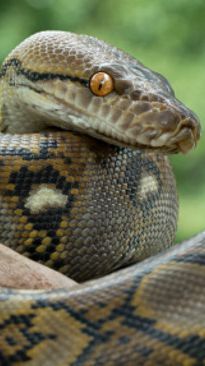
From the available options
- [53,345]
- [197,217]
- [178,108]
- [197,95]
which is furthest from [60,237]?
[197,95]

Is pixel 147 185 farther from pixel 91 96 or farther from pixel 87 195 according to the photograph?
pixel 91 96

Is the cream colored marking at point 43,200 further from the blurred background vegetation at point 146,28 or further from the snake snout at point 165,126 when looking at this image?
the blurred background vegetation at point 146,28

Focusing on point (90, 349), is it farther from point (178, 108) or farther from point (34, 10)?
point (34, 10)

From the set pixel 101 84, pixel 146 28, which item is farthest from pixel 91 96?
pixel 146 28

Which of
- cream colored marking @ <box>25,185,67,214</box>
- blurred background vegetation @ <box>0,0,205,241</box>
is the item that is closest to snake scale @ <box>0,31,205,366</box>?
cream colored marking @ <box>25,185,67,214</box>

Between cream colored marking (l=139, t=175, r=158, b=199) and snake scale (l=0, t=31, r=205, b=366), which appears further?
cream colored marking (l=139, t=175, r=158, b=199)

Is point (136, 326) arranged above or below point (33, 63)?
below

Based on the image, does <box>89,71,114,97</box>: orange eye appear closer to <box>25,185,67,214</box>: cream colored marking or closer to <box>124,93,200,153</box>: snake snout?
<box>124,93,200,153</box>: snake snout
